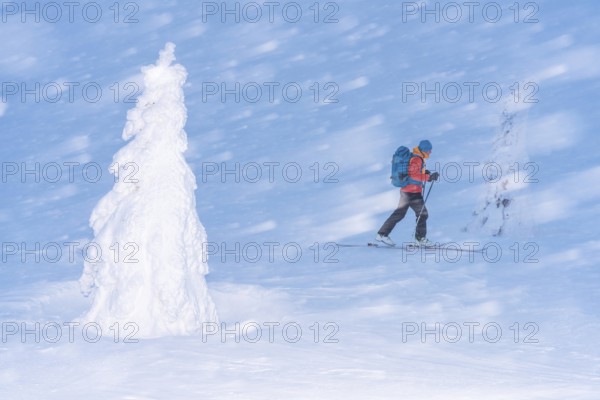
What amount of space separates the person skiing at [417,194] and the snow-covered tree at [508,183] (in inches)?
78.3

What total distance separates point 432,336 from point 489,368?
1.29 m

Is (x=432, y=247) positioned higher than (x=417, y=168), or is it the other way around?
(x=417, y=168)

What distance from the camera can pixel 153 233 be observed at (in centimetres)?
1019

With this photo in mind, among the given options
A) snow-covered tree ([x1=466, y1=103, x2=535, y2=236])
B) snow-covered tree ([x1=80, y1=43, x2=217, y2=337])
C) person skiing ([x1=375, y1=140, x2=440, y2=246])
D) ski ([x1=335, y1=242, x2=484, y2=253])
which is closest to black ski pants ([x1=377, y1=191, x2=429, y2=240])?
person skiing ([x1=375, y1=140, x2=440, y2=246])

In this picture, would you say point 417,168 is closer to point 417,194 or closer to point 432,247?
point 417,194

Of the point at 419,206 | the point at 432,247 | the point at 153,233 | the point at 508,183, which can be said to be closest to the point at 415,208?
the point at 419,206

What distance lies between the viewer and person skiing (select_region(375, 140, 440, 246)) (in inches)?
563

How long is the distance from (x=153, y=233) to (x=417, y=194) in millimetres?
5518

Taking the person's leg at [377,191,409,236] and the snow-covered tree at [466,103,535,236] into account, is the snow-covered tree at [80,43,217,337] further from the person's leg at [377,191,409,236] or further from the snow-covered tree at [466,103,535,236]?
the snow-covered tree at [466,103,535,236]

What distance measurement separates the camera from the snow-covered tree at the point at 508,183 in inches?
635

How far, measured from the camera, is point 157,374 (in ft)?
28.6

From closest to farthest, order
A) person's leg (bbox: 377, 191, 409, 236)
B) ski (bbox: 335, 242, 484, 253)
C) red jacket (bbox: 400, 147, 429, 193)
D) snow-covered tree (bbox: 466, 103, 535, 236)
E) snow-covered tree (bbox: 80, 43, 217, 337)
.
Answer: snow-covered tree (bbox: 80, 43, 217, 337), red jacket (bbox: 400, 147, 429, 193), ski (bbox: 335, 242, 484, 253), person's leg (bbox: 377, 191, 409, 236), snow-covered tree (bbox: 466, 103, 535, 236)

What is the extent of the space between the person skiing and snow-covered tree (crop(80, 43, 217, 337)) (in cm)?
464

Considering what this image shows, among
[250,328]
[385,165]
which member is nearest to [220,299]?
[250,328]
